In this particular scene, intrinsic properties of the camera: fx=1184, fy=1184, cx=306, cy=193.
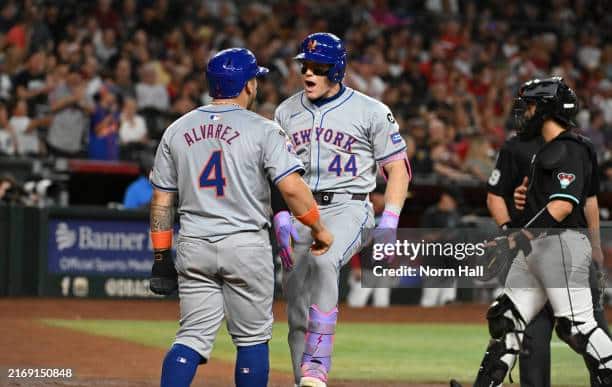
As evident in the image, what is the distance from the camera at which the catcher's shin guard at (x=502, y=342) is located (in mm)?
7125

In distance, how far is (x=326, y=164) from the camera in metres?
7.48

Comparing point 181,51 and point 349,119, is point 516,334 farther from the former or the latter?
point 181,51

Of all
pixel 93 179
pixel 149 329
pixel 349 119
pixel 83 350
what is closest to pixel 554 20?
pixel 93 179

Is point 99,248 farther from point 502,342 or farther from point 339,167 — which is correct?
point 502,342

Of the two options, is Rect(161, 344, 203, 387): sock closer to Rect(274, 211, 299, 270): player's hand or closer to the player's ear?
Rect(274, 211, 299, 270): player's hand

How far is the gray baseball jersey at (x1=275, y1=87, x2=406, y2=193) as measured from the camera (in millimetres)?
7477

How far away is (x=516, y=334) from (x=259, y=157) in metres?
2.07

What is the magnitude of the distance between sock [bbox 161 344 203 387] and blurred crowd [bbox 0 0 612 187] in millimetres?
10646

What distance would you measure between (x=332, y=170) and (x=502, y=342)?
1.49 meters

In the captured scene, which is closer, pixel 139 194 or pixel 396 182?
pixel 396 182

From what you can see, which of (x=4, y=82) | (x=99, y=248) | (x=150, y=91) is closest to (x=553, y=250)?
(x=99, y=248)

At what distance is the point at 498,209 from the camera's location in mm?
7777

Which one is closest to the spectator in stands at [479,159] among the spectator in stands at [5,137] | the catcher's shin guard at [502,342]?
the spectator in stands at [5,137]

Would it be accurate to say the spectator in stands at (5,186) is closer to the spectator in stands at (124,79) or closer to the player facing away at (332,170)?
the spectator in stands at (124,79)
